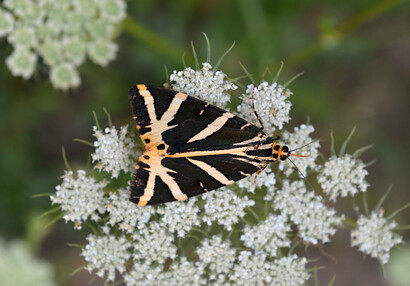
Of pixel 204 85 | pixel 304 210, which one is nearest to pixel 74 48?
pixel 204 85

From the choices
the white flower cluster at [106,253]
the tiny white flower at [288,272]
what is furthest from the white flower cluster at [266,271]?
the white flower cluster at [106,253]

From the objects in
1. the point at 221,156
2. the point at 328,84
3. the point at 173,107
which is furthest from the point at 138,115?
the point at 328,84

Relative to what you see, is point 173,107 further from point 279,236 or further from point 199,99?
point 279,236

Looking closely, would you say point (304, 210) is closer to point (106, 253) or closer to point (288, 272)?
point (288, 272)

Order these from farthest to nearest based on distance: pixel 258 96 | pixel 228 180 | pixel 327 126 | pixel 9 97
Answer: pixel 327 126 < pixel 9 97 < pixel 258 96 < pixel 228 180

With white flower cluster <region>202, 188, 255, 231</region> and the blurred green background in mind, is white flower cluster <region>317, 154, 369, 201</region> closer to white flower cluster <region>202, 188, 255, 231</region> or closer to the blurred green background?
white flower cluster <region>202, 188, 255, 231</region>

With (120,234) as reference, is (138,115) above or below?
above

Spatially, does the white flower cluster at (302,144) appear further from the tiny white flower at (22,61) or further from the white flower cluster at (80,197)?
the tiny white flower at (22,61)
